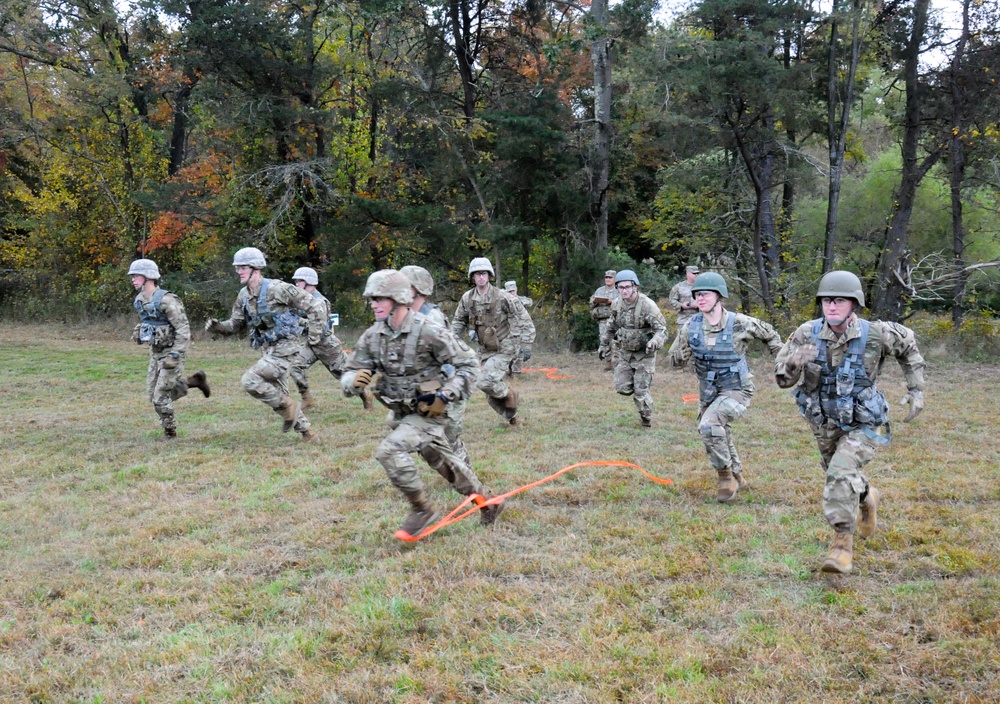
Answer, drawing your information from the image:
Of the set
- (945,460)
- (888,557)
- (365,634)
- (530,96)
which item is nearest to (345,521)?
(365,634)

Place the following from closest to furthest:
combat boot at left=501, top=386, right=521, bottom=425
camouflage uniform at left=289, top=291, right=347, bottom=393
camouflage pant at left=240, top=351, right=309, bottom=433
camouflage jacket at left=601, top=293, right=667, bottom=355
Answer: camouflage pant at left=240, top=351, right=309, bottom=433, camouflage jacket at left=601, top=293, right=667, bottom=355, combat boot at left=501, top=386, right=521, bottom=425, camouflage uniform at left=289, top=291, right=347, bottom=393

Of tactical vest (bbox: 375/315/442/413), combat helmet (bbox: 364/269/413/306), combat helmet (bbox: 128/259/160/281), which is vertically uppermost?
combat helmet (bbox: 128/259/160/281)

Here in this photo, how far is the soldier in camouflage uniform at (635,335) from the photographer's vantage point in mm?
9797

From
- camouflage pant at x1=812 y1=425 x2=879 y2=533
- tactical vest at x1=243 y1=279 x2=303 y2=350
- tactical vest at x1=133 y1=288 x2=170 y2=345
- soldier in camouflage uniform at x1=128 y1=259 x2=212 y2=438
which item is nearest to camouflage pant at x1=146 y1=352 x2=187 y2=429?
soldier in camouflage uniform at x1=128 y1=259 x2=212 y2=438

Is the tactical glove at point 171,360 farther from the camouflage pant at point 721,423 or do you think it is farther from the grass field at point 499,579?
the camouflage pant at point 721,423

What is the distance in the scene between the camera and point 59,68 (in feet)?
76.0

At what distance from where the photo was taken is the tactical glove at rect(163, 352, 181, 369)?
952 centimetres

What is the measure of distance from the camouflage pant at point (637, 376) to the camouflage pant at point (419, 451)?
4232mm

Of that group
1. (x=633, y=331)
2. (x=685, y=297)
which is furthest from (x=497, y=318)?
(x=685, y=297)

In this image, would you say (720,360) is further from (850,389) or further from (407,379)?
(407,379)

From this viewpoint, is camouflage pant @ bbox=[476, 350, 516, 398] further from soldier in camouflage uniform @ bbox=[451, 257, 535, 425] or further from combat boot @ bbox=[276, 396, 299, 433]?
combat boot @ bbox=[276, 396, 299, 433]

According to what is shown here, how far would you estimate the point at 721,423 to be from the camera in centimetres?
675

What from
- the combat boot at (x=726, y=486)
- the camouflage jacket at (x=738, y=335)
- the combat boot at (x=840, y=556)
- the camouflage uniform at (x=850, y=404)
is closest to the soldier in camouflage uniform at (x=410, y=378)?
the camouflage jacket at (x=738, y=335)

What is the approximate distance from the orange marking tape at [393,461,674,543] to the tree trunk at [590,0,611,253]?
1259 cm
